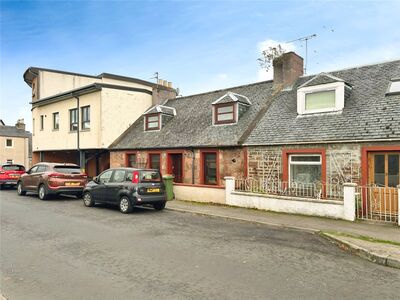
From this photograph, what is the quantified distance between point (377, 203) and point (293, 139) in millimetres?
3789

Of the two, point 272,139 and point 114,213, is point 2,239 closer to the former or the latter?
point 114,213

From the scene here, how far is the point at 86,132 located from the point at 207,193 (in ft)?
36.9

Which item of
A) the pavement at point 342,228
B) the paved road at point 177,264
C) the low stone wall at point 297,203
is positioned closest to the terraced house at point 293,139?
the low stone wall at point 297,203

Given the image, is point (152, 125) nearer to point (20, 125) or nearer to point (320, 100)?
point (320, 100)

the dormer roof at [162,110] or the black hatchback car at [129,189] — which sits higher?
the dormer roof at [162,110]

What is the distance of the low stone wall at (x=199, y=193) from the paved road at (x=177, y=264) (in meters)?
3.88

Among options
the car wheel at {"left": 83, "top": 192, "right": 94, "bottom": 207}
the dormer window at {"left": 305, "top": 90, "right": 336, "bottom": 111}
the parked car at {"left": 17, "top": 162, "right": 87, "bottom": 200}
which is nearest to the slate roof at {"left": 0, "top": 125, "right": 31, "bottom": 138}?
the parked car at {"left": 17, "top": 162, "right": 87, "bottom": 200}

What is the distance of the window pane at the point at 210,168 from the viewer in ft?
51.4

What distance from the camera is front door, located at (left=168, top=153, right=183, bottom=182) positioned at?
17.5m

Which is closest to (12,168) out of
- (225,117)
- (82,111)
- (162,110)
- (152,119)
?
(82,111)

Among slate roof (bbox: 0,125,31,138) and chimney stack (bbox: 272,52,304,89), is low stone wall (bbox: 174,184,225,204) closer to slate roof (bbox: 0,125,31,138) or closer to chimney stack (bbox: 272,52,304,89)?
chimney stack (bbox: 272,52,304,89)

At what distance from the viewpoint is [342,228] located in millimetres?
8898

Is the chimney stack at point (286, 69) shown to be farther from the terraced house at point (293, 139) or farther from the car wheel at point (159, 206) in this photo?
the car wheel at point (159, 206)

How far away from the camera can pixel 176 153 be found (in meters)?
17.2
